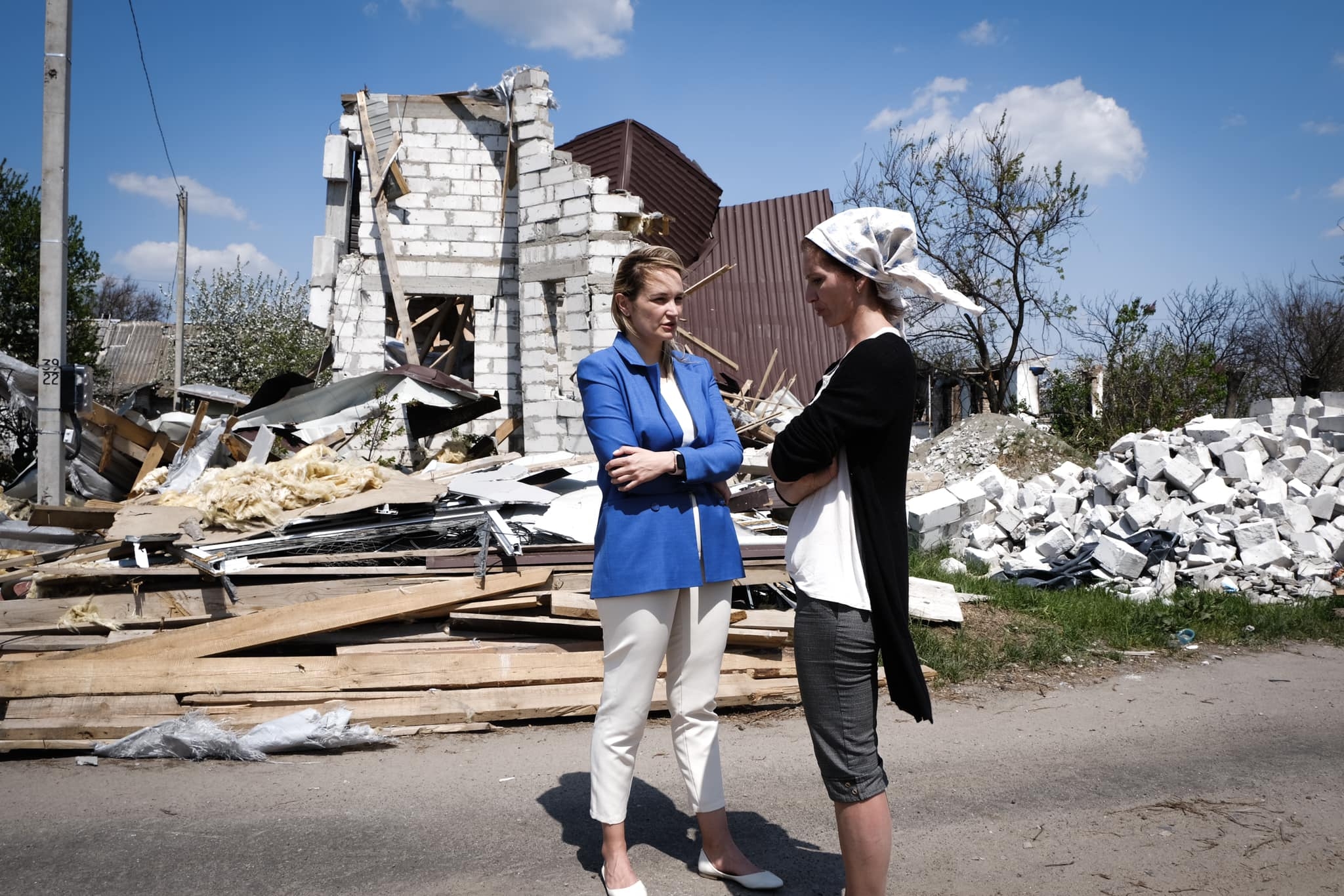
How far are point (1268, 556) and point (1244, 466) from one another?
1.90 meters

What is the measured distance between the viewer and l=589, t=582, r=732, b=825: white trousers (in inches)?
118

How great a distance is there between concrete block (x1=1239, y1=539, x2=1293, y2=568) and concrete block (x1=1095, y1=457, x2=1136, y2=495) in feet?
5.49

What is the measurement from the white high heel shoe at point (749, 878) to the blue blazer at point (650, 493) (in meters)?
1.00

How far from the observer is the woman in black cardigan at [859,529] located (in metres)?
2.48

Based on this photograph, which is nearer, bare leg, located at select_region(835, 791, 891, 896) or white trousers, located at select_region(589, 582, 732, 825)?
bare leg, located at select_region(835, 791, 891, 896)

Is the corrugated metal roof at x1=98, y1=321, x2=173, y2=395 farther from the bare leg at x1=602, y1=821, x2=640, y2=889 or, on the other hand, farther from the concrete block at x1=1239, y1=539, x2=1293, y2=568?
the bare leg at x1=602, y1=821, x2=640, y2=889

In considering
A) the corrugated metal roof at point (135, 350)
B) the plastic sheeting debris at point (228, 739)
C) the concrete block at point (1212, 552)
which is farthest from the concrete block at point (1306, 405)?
the corrugated metal roof at point (135, 350)

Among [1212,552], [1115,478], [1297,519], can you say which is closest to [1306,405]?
[1297,519]

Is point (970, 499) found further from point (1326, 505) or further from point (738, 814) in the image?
point (738, 814)

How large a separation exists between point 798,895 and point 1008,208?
64.4 feet

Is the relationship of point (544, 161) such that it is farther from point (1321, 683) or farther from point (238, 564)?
point (1321, 683)

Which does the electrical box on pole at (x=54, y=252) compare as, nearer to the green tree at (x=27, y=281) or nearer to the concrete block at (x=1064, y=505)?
the concrete block at (x=1064, y=505)

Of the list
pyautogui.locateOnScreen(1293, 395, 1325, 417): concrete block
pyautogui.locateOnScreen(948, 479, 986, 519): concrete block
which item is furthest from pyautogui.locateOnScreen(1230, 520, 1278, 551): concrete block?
pyautogui.locateOnScreen(1293, 395, 1325, 417): concrete block

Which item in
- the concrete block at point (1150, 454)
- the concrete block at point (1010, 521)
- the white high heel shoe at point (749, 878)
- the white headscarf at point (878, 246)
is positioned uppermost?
the white headscarf at point (878, 246)
